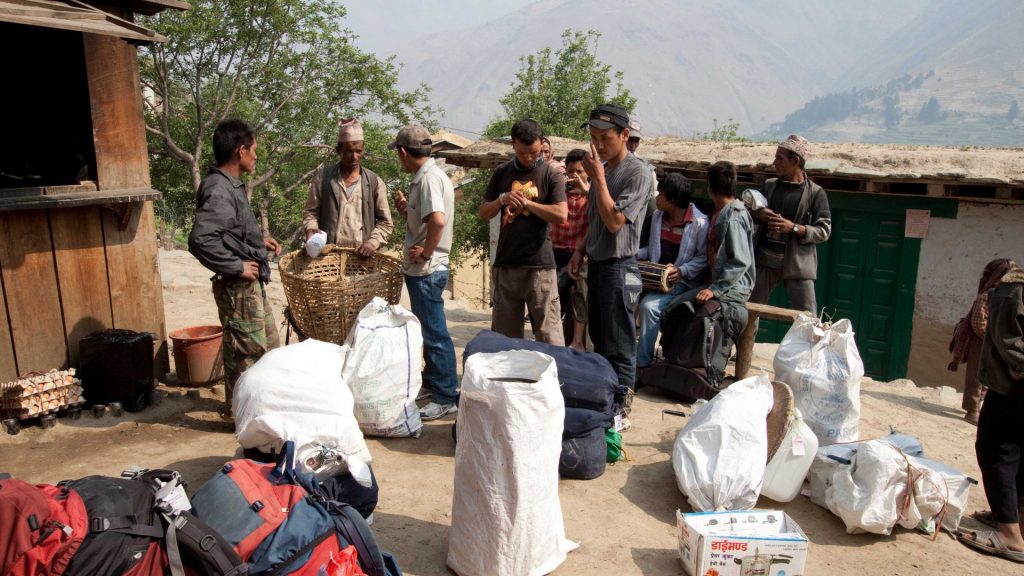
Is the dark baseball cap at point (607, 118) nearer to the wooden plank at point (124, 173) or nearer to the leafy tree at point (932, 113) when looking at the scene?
the wooden plank at point (124, 173)

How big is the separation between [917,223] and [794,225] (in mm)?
3632

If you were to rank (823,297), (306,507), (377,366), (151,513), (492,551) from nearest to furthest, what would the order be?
(151,513) → (306,507) → (492,551) → (377,366) → (823,297)

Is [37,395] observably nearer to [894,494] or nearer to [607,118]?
[607,118]

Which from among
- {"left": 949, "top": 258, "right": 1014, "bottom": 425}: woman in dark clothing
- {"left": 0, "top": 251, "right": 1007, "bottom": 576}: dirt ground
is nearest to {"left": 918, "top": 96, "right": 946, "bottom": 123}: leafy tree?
{"left": 949, "top": 258, "right": 1014, "bottom": 425}: woman in dark clothing

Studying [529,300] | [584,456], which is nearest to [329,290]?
[529,300]

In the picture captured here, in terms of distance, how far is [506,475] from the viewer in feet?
9.95

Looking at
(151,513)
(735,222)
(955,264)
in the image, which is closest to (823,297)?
(955,264)

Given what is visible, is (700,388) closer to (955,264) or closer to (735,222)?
(735,222)

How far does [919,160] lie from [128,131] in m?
8.18

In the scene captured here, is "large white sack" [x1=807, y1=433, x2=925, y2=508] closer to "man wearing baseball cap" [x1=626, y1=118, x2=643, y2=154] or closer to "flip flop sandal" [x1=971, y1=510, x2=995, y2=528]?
"flip flop sandal" [x1=971, y1=510, x2=995, y2=528]

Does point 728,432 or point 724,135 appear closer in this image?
point 728,432

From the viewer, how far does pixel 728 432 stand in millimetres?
3914

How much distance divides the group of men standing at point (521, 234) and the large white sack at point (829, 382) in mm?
1000

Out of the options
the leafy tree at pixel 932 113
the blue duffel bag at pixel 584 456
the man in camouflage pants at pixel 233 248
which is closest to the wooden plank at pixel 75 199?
the man in camouflage pants at pixel 233 248
